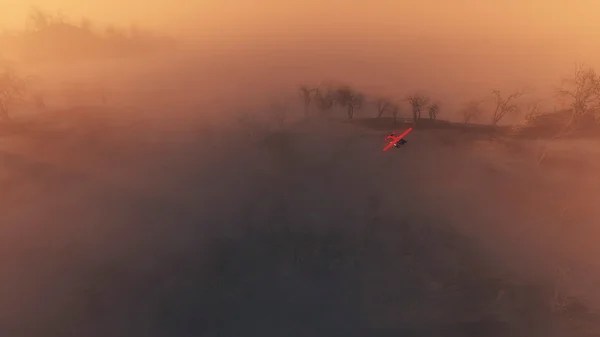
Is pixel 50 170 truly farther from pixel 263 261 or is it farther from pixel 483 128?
pixel 483 128

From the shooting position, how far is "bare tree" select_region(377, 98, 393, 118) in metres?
74.6

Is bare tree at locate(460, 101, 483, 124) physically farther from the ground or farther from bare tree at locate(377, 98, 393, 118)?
bare tree at locate(377, 98, 393, 118)

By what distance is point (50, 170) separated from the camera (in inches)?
2395

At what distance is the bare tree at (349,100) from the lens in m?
76.6

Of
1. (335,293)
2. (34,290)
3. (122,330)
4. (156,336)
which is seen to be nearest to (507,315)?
(335,293)

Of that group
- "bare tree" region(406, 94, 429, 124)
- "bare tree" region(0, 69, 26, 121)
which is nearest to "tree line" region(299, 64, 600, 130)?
"bare tree" region(406, 94, 429, 124)

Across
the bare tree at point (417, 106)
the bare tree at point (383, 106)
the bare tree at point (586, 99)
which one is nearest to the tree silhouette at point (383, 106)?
the bare tree at point (383, 106)

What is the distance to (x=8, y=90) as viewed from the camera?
82.0 m

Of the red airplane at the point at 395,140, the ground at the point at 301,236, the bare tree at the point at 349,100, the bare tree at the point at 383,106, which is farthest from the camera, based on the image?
the bare tree at the point at 349,100

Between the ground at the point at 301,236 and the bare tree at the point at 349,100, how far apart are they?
9628 millimetres

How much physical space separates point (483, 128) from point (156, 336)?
72.5 metres

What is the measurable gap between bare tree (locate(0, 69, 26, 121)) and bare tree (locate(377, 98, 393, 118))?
295 feet

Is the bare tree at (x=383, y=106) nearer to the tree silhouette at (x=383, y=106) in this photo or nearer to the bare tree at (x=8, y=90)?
the tree silhouette at (x=383, y=106)

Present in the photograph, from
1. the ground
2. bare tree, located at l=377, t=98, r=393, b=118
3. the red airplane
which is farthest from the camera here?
bare tree, located at l=377, t=98, r=393, b=118
